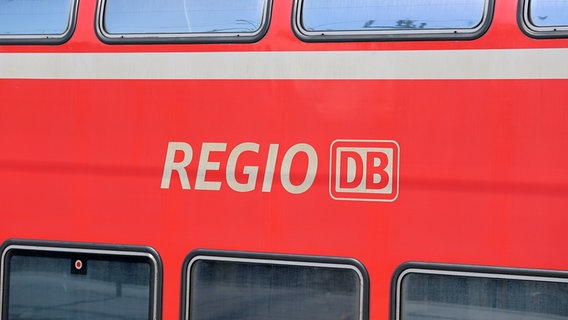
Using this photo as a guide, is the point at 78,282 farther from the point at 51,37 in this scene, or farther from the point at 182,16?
the point at 182,16

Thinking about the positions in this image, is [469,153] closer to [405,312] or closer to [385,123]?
[385,123]

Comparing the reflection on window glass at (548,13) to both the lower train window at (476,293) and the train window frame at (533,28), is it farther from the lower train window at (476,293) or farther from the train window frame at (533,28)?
the lower train window at (476,293)

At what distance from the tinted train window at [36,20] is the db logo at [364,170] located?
2043 millimetres

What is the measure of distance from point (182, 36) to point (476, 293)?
2.40 metres

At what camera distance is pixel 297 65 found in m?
5.28

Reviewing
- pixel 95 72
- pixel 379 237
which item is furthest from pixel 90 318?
pixel 379 237

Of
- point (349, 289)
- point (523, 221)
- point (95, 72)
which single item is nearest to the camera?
point (523, 221)

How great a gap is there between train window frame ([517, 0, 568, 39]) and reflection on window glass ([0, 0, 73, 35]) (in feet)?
9.56

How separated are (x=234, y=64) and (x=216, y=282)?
1373 millimetres

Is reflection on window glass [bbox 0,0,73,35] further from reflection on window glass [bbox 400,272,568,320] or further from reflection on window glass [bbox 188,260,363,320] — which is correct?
reflection on window glass [bbox 400,272,568,320]

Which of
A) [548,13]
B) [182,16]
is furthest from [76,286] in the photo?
[548,13]

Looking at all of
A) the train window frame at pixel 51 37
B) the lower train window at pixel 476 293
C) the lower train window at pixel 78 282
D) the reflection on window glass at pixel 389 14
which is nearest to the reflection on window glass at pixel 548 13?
the reflection on window glass at pixel 389 14

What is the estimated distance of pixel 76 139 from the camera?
5695mm

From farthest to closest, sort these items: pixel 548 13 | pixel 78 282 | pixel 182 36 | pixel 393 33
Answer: pixel 78 282 → pixel 182 36 → pixel 393 33 → pixel 548 13
